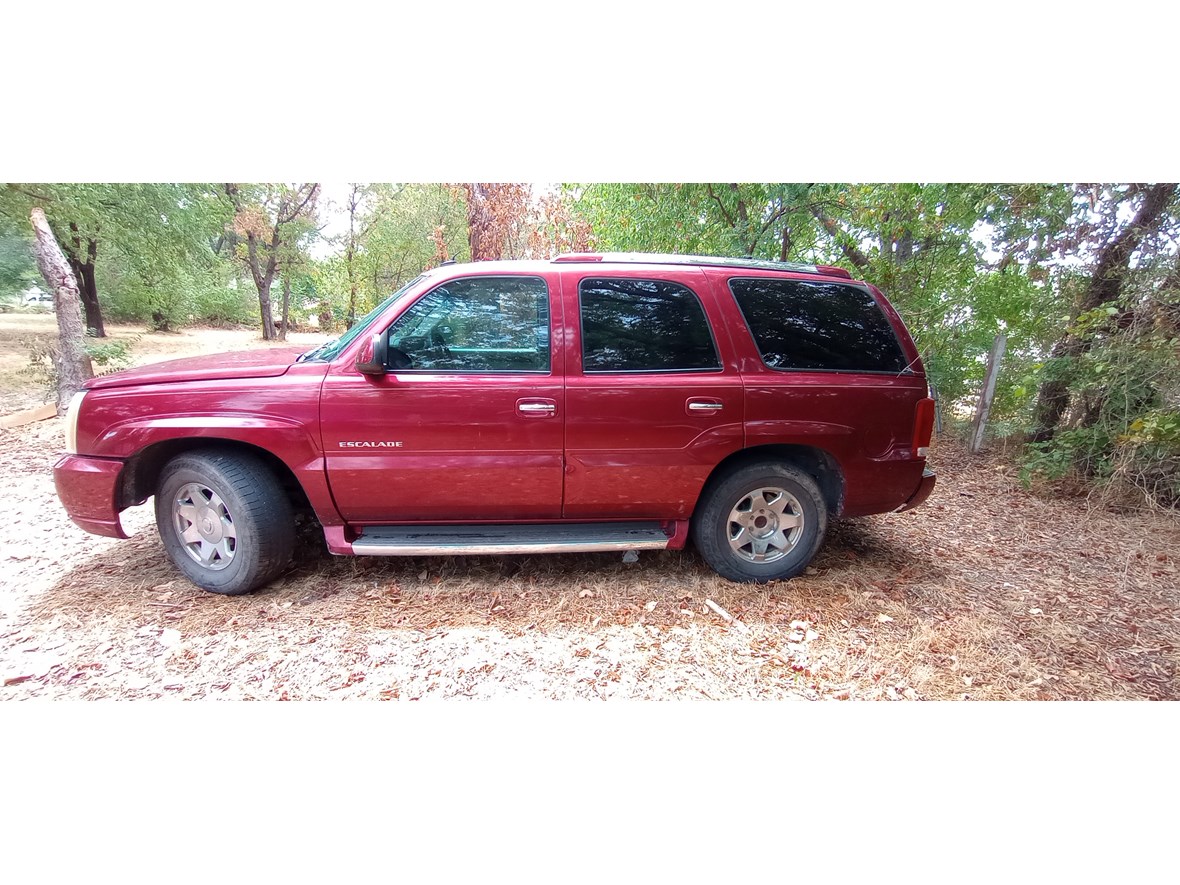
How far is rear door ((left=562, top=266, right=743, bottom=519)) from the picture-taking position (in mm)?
2432

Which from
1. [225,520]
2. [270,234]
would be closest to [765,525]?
[225,520]

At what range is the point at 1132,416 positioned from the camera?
3.79 metres

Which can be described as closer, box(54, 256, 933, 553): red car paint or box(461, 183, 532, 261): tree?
box(54, 256, 933, 553): red car paint

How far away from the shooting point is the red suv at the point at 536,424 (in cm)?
236

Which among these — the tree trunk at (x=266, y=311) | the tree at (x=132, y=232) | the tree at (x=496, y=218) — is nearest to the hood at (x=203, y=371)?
the tree at (x=132, y=232)

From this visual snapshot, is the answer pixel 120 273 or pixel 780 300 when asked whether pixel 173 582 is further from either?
pixel 120 273

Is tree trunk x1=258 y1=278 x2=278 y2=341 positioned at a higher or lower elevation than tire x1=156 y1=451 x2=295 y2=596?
higher

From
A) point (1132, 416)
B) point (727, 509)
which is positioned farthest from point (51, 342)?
point (1132, 416)

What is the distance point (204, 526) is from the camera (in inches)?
98.0

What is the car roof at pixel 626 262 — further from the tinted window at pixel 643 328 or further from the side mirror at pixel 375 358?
the side mirror at pixel 375 358

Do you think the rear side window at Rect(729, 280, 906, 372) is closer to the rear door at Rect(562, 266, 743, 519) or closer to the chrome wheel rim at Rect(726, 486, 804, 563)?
the rear door at Rect(562, 266, 743, 519)

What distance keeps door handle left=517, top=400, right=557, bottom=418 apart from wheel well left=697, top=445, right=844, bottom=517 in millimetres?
952

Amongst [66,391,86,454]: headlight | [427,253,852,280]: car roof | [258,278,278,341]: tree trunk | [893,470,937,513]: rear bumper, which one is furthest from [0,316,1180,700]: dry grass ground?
[258,278,278,341]: tree trunk

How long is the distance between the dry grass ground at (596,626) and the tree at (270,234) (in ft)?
31.1
